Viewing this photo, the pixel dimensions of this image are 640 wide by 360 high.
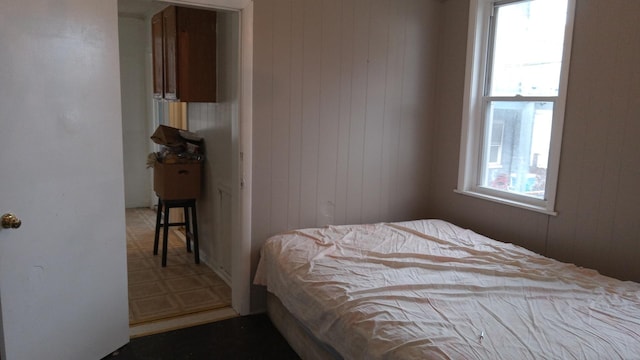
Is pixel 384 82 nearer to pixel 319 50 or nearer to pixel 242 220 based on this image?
pixel 319 50

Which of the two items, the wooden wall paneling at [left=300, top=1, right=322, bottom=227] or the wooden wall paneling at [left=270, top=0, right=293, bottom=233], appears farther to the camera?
the wooden wall paneling at [left=300, top=1, right=322, bottom=227]

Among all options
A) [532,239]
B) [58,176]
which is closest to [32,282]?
[58,176]

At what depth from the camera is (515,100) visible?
3.17 meters

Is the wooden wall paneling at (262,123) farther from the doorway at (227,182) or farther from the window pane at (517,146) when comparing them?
the window pane at (517,146)

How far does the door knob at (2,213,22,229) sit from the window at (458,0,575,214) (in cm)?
A: 285

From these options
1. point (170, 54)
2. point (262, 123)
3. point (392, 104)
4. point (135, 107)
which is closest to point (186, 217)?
point (170, 54)

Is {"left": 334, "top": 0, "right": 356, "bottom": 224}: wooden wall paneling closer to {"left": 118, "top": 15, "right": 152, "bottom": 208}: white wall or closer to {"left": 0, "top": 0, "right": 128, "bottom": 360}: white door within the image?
{"left": 0, "top": 0, "right": 128, "bottom": 360}: white door

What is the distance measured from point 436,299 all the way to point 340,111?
66.5 inches

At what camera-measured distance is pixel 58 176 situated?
231cm

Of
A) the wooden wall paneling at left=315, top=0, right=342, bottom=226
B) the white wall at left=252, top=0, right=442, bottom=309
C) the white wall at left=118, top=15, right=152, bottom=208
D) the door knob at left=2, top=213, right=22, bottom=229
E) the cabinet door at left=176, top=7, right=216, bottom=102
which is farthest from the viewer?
the white wall at left=118, top=15, right=152, bottom=208

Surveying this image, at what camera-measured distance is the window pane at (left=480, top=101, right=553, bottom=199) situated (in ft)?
9.86

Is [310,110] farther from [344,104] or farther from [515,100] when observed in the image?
[515,100]

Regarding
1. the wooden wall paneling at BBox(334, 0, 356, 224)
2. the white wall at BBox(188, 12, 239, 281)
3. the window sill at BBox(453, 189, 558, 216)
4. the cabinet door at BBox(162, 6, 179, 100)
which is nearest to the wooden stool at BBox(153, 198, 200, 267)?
the white wall at BBox(188, 12, 239, 281)

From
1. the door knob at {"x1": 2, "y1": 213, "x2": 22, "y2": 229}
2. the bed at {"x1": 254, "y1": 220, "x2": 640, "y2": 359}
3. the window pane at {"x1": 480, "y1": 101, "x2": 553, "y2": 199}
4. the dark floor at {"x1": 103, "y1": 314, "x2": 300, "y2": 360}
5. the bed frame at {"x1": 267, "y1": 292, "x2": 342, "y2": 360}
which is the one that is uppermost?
the window pane at {"x1": 480, "y1": 101, "x2": 553, "y2": 199}
